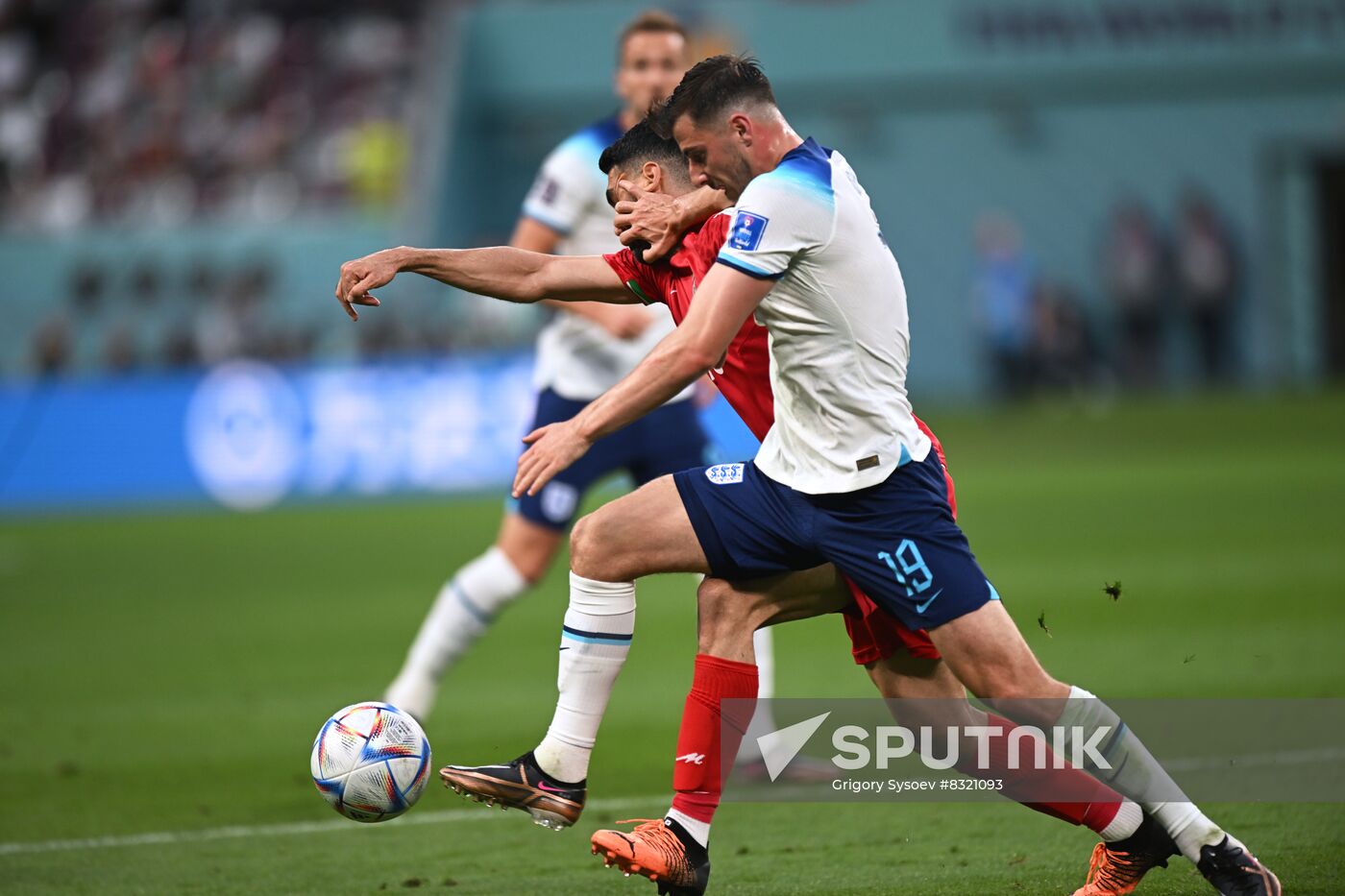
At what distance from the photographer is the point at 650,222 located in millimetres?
5168

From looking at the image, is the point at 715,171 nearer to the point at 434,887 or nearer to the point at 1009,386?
the point at 434,887

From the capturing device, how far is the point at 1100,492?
1658 centimetres

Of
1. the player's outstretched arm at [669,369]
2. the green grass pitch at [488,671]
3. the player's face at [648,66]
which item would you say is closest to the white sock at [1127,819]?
the green grass pitch at [488,671]

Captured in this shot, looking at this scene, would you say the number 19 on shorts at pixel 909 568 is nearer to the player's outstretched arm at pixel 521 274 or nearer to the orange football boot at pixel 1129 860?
the orange football boot at pixel 1129 860

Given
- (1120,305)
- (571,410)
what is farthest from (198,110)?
(571,410)

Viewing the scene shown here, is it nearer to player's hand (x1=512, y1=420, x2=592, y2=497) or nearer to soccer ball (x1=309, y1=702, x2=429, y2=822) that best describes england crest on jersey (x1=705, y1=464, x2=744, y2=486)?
player's hand (x1=512, y1=420, x2=592, y2=497)

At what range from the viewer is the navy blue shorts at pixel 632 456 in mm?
7344

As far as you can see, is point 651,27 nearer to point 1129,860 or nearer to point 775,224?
point 775,224

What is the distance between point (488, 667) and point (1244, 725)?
4.16m

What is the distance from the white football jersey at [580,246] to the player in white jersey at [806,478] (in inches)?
96.2

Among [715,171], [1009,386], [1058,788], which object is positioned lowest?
[1009,386]

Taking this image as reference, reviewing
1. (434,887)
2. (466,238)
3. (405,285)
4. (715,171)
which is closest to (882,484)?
(715,171)

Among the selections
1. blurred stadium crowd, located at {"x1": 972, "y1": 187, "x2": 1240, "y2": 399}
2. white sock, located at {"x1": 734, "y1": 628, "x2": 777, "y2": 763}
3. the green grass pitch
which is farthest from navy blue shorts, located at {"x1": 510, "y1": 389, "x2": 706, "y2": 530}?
blurred stadium crowd, located at {"x1": 972, "y1": 187, "x2": 1240, "y2": 399}

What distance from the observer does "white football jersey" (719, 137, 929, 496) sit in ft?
15.1
